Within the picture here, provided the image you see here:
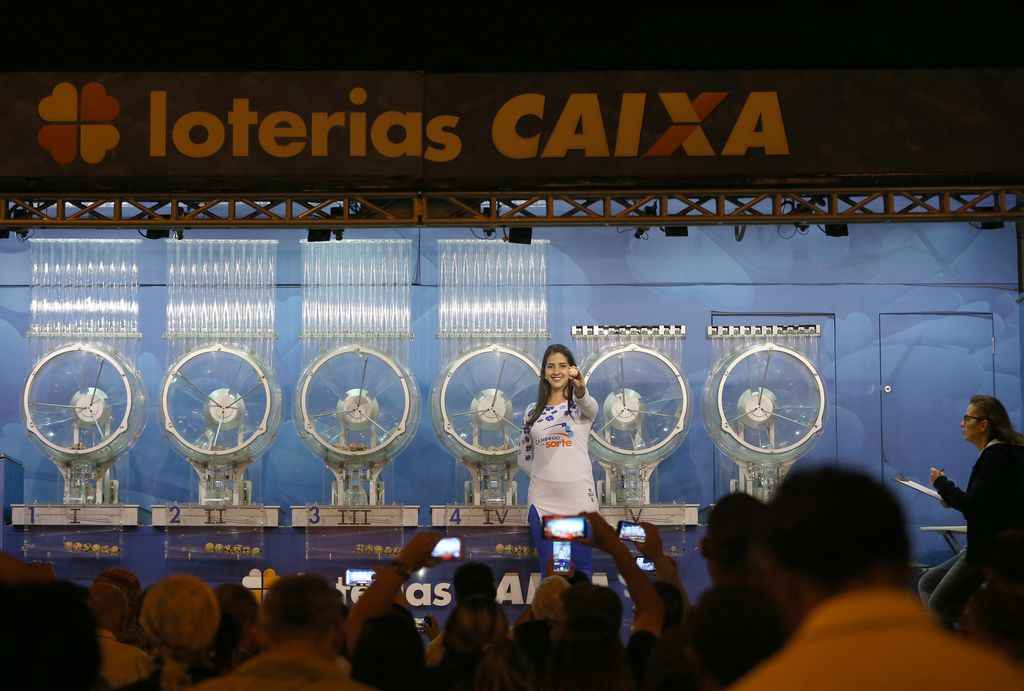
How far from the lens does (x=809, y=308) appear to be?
9.75m

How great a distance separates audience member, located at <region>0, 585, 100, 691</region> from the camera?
2.04 meters

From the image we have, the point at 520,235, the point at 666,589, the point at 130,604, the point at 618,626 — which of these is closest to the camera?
the point at 618,626

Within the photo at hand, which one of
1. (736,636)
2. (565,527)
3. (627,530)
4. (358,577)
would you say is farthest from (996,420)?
(736,636)

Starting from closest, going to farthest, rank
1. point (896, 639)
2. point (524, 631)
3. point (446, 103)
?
point (896, 639) < point (524, 631) < point (446, 103)

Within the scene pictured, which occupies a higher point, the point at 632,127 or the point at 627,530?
the point at 632,127

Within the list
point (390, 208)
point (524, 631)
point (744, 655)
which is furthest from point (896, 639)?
point (390, 208)

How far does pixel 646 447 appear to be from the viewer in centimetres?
872

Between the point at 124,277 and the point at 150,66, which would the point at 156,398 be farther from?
the point at 150,66

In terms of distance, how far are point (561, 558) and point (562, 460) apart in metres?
0.55

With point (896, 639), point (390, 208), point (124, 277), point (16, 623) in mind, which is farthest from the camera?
point (124, 277)

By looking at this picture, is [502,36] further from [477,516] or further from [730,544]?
[730,544]

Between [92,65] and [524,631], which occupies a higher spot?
[92,65]

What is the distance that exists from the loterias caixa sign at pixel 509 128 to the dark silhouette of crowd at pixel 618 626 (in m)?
3.17

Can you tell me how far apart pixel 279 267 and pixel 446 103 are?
99.9 inches
